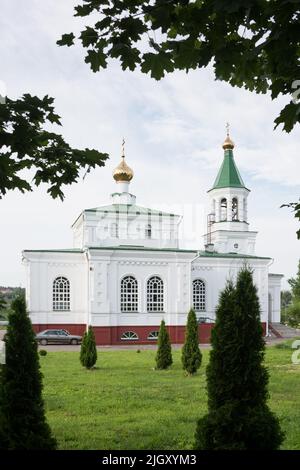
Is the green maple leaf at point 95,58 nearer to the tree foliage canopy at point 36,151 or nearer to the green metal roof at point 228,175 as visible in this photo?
the tree foliage canopy at point 36,151

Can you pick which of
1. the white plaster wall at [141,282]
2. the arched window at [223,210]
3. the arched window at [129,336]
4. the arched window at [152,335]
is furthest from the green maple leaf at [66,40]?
the arched window at [223,210]

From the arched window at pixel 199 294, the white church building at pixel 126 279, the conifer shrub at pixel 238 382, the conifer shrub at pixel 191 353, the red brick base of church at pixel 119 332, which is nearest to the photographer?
the conifer shrub at pixel 238 382

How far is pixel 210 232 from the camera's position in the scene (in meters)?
38.2

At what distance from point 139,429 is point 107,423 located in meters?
0.78

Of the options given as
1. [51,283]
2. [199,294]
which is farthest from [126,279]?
[199,294]

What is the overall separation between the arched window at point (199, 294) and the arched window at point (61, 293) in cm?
885

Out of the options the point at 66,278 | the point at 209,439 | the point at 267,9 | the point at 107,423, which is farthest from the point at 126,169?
the point at 267,9

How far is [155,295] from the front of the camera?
107 ft

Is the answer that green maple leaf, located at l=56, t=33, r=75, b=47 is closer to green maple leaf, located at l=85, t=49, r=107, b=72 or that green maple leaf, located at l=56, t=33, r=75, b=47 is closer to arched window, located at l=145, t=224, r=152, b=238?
green maple leaf, located at l=85, t=49, r=107, b=72

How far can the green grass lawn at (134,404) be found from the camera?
7.79 meters

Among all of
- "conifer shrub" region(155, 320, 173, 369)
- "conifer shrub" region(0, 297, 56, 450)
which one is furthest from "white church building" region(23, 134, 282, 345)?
"conifer shrub" region(0, 297, 56, 450)

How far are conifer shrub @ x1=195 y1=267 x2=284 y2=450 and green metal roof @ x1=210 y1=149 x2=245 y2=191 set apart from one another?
99.9ft

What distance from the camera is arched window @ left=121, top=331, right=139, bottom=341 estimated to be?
103ft
